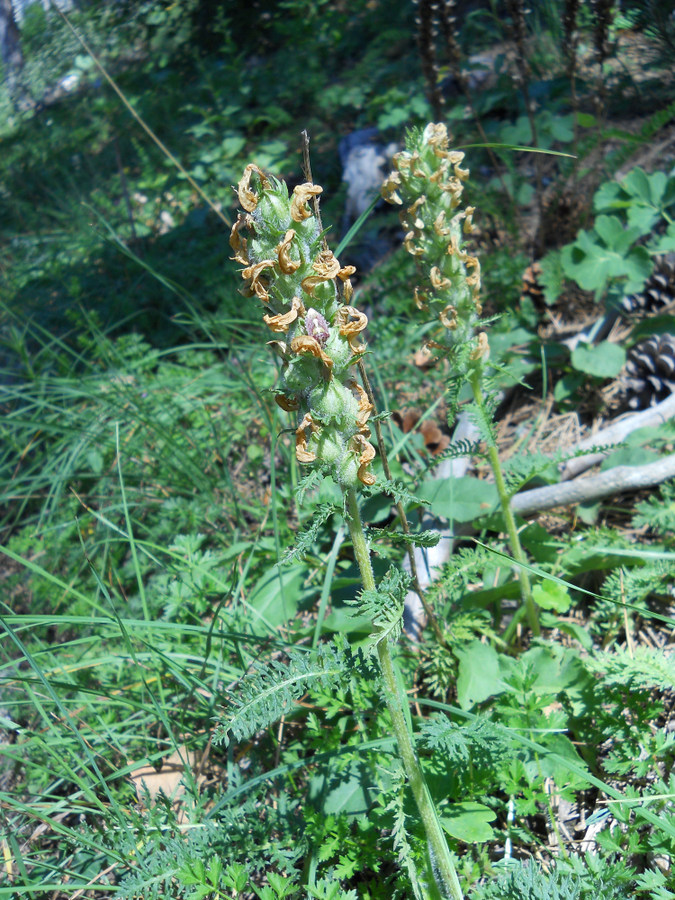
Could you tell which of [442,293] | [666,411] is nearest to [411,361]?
[666,411]

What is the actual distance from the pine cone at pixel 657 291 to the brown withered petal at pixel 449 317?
156 centimetres

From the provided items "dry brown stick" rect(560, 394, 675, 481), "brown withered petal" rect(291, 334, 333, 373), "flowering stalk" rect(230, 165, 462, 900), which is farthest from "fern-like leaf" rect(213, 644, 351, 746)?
"dry brown stick" rect(560, 394, 675, 481)

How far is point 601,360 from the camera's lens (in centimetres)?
248

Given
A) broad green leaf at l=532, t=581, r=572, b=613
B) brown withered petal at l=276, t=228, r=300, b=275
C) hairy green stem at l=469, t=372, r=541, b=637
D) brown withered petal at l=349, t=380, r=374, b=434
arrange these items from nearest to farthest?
1. brown withered petal at l=276, t=228, r=300, b=275
2. brown withered petal at l=349, t=380, r=374, b=434
3. hairy green stem at l=469, t=372, r=541, b=637
4. broad green leaf at l=532, t=581, r=572, b=613

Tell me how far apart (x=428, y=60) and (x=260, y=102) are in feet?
11.6

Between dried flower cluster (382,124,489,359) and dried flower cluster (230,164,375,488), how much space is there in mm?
554

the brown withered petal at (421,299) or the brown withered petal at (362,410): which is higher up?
the brown withered petal at (362,410)

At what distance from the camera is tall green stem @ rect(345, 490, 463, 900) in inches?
46.6

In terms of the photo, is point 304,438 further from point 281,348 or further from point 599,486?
point 599,486

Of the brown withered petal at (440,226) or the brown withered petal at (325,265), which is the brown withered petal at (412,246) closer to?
the brown withered petal at (440,226)

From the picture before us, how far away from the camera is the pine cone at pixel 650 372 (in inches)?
95.3

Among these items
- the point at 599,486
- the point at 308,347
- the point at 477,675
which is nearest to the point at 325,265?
the point at 308,347

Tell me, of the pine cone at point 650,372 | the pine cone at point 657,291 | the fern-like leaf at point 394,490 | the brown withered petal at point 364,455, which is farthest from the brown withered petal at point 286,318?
the pine cone at point 657,291

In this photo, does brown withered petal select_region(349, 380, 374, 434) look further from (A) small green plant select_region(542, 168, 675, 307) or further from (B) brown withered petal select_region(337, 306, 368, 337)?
(A) small green plant select_region(542, 168, 675, 307)
